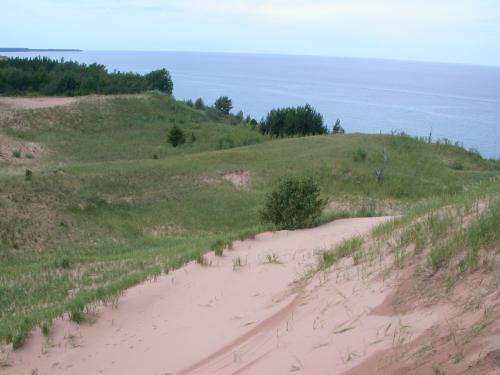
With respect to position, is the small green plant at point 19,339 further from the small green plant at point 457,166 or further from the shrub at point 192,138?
the shrub at point 192,138

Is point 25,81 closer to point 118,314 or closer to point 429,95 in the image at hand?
point 118,314

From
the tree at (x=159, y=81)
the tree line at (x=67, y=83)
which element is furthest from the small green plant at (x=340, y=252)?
the tree at (x=159, y=81)

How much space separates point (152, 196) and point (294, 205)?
10644 millimetres

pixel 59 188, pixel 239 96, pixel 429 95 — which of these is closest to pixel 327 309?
pixel 59 188

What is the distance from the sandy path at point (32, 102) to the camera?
152ft

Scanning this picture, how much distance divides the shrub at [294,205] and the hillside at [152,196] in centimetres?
47

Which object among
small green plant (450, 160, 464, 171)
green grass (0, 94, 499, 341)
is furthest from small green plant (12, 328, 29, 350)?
small green plant (450, 160, 464, 171)

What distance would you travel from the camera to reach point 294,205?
12.8 metres

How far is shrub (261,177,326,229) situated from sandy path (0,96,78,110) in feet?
120

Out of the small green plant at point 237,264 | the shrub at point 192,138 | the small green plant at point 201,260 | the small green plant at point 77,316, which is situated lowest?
the shrub at point 192,138

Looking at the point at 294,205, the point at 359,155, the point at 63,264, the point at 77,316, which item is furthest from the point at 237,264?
the point at 359,155

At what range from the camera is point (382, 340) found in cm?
437

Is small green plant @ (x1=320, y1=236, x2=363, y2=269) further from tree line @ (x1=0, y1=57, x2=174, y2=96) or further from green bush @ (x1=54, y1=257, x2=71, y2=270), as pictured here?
tree line @ (x1=0, y1=57, x2=174, y2=96)

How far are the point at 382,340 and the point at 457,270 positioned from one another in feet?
3.92
